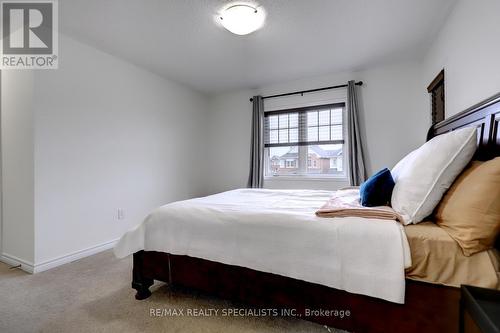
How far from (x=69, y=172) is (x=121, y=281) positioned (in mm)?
1310

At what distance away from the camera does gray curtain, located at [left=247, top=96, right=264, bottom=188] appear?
13.0 ft

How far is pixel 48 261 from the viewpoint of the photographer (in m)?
2.30

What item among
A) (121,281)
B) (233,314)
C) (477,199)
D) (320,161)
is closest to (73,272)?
(121,281)

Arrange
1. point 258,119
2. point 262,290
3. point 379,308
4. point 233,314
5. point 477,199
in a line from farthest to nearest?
point 258,119, point 233,314, point 262,290, point 379,308, point 477,199

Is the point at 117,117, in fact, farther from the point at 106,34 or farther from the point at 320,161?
the point at 320,161

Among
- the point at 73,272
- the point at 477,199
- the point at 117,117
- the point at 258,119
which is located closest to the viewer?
the point at 477,199

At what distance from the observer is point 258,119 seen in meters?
3.99

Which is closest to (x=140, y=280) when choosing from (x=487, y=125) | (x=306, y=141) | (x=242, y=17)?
(x=242, y=17)

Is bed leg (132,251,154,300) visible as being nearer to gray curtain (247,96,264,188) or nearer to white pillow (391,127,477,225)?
white pillow (391,127,477,225)

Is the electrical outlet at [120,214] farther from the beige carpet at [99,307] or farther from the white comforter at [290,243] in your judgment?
the white comforter at [290,243]

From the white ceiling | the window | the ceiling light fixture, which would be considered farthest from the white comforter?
the window

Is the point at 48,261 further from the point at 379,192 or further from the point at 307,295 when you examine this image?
the point at 379,192

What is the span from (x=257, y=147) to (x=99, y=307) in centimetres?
291

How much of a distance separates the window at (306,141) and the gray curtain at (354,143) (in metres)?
0.22
